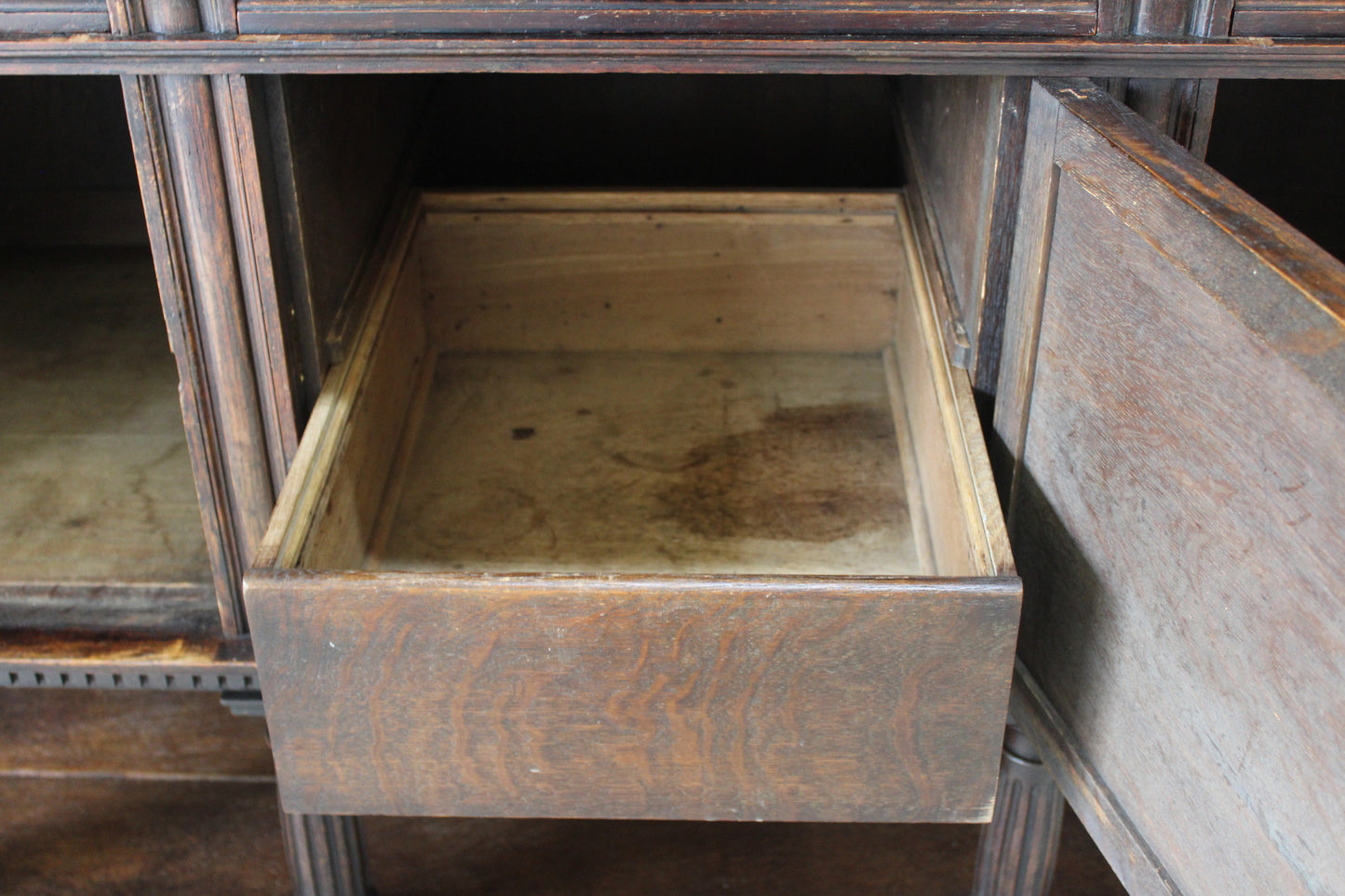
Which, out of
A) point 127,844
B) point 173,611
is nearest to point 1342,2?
point 173,611

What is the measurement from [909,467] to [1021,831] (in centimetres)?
38

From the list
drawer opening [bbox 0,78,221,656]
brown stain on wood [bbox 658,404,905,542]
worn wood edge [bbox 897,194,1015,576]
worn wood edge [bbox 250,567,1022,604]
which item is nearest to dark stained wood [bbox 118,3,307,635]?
drawer opening [bbox 0,78,221,656]

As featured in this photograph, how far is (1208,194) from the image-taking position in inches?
26.4

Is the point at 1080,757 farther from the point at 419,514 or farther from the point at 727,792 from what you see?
the point at 419,514

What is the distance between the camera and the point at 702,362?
1.39 metres

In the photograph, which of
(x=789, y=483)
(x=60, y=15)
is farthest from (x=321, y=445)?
(x=789, y=483)

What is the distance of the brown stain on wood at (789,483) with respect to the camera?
1.14m

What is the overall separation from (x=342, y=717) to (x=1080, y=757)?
19.6 inches

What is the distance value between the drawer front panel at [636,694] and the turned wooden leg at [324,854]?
380 mm

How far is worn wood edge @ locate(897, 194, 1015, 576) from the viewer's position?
0.81 m

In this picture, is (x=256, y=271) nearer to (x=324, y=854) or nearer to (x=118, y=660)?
(x=118, y=660)

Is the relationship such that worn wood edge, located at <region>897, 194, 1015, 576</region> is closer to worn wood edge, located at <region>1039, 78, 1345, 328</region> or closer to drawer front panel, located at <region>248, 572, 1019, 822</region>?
drawer front panel, located at <region>248, 572, 1019, 822</region>

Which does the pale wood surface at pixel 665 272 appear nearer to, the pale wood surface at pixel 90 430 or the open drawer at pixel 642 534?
the open drawer at pixel 642 534

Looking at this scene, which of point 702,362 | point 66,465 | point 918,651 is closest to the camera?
point 918,651
